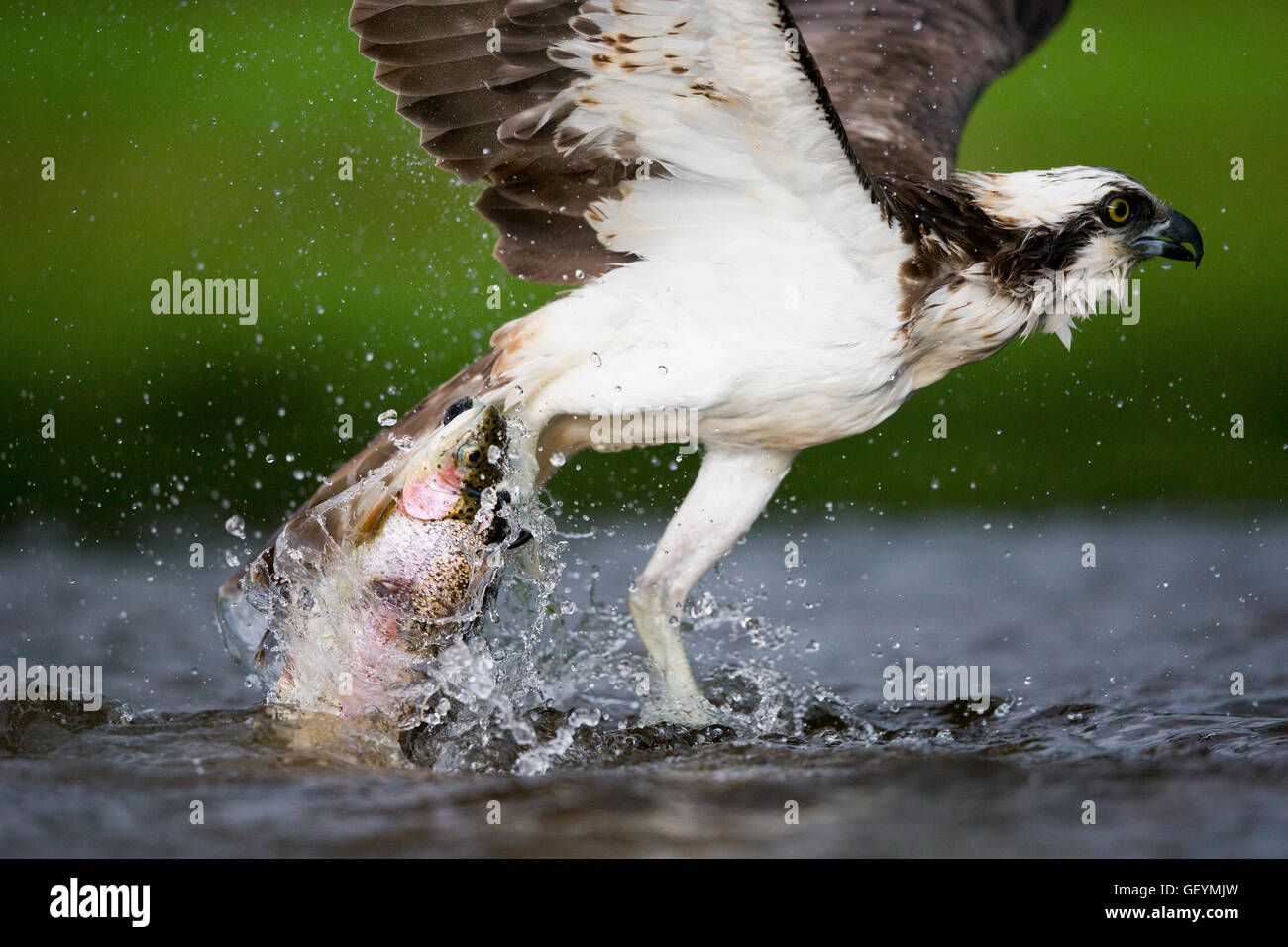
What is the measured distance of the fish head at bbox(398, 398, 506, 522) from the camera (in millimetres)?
4156

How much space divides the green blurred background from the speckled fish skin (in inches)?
169

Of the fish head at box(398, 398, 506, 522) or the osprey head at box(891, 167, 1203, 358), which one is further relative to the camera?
the osprey head at box(891, 167, 1203, 358)

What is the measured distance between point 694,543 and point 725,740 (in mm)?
776

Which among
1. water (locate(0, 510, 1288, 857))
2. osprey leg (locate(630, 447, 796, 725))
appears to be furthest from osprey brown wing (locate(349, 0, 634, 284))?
water (locate(0, 510, 1288, 857))

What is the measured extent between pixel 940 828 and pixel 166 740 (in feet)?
7.81

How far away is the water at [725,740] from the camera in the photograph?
13.6 feet

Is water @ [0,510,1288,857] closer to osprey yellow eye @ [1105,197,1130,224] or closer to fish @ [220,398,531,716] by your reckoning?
fish @ [220,398,531,716]

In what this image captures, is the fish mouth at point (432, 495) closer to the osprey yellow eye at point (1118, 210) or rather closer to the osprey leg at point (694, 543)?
the osprey leg at point (694, 543)

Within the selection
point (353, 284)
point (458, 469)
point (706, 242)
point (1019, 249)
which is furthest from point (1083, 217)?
point (353, 284)

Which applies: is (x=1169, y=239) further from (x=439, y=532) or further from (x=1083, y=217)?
(x=439, y=532)

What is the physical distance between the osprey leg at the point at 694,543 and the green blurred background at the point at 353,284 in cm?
340

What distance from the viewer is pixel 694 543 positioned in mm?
5488

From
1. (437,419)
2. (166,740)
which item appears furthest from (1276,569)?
(166,740)
